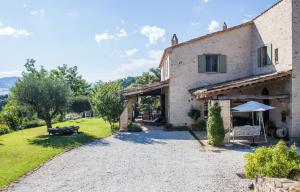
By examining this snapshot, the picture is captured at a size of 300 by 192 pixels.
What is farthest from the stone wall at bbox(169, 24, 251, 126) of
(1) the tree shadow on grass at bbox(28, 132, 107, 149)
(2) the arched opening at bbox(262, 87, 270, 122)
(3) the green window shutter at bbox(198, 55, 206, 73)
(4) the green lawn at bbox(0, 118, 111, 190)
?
(1) the tree shadow on grass at bbox(28, 132, 107, 149)

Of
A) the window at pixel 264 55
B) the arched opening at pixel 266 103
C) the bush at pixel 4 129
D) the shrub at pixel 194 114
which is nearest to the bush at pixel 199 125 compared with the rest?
the shrub at pixel 194 114

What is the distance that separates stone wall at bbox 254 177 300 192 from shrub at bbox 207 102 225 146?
27.6 ft

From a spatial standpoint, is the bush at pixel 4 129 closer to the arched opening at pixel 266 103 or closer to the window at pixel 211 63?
the window at pixel 211 63

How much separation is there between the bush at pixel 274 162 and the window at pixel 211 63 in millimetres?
16186

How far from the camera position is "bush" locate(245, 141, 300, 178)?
9758 millimetres

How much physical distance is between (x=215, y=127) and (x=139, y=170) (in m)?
6.48

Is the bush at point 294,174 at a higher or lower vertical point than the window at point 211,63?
lower

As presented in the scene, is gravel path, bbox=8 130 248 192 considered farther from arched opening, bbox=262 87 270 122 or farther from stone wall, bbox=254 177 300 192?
arched opening, bbox=262 87 270 122

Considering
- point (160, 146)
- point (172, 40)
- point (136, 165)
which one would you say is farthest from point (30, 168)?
point (172, 40)

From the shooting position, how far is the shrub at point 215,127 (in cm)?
1855

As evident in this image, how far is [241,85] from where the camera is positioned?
803 inches

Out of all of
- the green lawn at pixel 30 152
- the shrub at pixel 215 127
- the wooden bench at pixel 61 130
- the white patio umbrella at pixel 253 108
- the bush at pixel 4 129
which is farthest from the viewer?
the bush at pixel 4 129

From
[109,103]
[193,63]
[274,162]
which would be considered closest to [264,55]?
[193,63]

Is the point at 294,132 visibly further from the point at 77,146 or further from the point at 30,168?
the point at 30,168
